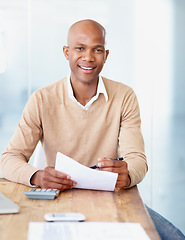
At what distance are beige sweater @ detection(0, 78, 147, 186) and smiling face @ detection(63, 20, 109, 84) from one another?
0.12m

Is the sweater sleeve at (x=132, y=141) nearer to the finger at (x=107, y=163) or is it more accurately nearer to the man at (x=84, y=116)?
the man at (x=84, y=116)

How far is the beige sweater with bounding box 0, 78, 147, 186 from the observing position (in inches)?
78.8

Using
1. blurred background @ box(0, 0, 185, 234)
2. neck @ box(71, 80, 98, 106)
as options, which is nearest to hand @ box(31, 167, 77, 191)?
neck @ box(71, 80, 98, 106)

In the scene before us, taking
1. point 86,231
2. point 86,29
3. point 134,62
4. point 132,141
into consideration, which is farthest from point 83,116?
point 134,62

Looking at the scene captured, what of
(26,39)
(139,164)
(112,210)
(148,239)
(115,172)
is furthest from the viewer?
(26,39)

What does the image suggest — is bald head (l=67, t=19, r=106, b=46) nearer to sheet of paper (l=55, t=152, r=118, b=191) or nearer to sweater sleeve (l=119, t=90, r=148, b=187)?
sweater sleeve (l=119, t=90, r=148, b=187)

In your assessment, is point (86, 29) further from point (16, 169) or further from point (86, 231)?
point (86, 231)

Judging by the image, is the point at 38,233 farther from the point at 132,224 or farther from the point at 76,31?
the point at 76,31

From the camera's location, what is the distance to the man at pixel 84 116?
2.01m

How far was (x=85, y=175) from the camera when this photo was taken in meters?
1.59

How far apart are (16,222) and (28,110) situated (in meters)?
0.88

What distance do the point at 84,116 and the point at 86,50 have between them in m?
0.35

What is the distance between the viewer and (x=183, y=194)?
12.7 ft

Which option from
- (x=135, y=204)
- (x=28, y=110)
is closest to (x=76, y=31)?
(x=28, y=110)
